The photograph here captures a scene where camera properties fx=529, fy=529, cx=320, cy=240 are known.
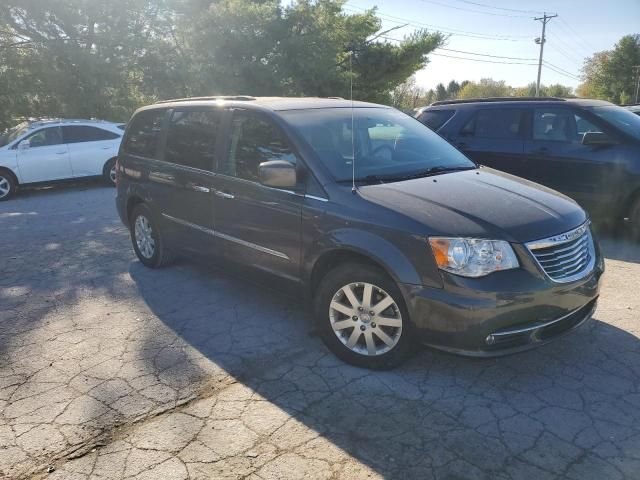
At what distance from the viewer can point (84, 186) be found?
506 inches

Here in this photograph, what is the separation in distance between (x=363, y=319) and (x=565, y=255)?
4.32ft

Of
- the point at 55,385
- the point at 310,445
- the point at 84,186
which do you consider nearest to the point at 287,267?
the point at 310,445

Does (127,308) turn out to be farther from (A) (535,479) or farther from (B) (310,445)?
(A) (535,479)

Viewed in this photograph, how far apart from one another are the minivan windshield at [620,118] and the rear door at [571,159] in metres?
0.17

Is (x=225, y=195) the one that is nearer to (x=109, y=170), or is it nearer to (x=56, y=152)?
(x=56, y=152)

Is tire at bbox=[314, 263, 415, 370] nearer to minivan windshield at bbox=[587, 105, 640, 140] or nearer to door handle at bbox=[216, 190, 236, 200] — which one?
door handle at bbox=[216, 190, 236, 200]

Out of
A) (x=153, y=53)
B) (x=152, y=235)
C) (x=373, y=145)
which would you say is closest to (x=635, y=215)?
(x=373, y=145)

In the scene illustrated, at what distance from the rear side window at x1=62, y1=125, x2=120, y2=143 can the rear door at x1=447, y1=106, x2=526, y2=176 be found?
821 cm

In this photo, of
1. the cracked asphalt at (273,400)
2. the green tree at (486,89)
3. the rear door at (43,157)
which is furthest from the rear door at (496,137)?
the green tree at (486,89)

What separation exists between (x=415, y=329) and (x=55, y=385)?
2342mm

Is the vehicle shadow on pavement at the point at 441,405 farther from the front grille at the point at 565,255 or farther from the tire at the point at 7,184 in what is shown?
the tire at the point at 7,184

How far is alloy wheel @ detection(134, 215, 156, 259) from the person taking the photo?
5645 mm

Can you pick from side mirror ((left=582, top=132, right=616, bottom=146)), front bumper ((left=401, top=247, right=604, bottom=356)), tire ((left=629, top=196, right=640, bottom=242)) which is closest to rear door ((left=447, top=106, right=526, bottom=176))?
side mirror ((left=582, top=132, right=616, bottom=146))

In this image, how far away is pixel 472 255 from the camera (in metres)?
3.03
